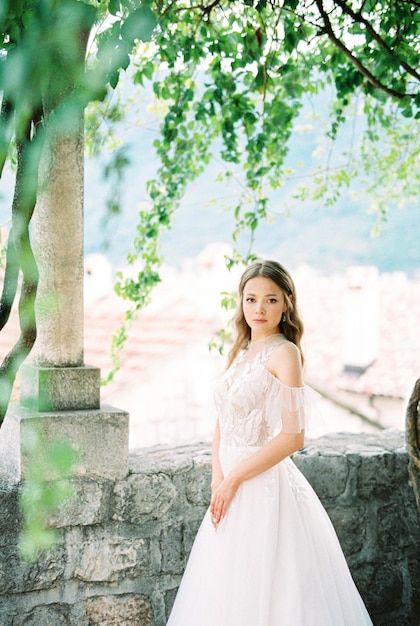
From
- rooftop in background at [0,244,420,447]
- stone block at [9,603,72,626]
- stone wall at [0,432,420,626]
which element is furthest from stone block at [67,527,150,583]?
rooftop in background at [0,244,420,447]

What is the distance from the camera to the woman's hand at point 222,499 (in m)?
2.14

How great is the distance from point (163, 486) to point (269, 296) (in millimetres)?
732

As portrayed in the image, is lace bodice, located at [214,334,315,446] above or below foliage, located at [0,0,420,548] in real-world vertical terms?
below

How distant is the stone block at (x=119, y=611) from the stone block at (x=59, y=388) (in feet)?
2.05

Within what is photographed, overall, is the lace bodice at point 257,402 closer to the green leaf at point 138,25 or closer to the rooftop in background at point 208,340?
the green leaf at point 138,25

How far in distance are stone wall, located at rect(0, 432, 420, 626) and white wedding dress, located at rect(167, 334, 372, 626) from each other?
0.17m

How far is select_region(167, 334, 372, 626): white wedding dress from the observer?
2023mm

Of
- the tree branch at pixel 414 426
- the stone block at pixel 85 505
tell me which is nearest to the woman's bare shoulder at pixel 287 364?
the tree branch at pixel 414 426

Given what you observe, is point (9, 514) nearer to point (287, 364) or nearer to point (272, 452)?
point (272, 452)

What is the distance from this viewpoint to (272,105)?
135 inches

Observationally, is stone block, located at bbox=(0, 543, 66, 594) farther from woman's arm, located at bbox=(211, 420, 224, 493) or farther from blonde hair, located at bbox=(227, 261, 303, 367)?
blonde hair, located at bbox=(227, 261, 303, 367)

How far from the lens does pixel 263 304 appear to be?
2309 millimetres

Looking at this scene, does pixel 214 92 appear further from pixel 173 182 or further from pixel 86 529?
pixel 86 529

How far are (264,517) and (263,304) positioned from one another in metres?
0.67
